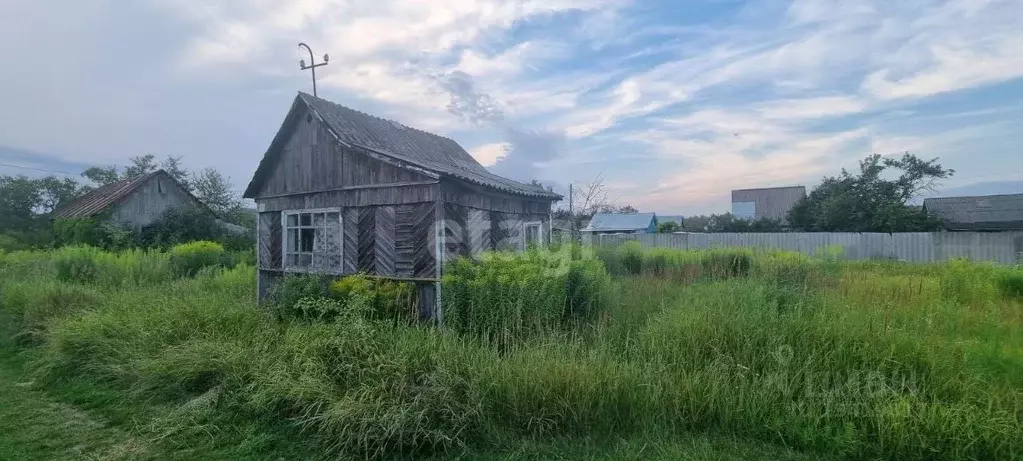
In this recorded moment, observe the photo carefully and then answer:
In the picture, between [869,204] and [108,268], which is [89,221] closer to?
[108,268]

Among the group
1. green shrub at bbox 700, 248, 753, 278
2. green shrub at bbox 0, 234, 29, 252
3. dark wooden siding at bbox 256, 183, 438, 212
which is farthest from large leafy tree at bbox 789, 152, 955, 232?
green shrub at bbox 0, 234, 29, 252

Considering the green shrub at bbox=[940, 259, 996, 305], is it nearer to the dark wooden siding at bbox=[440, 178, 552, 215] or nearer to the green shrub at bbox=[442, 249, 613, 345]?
the green shrub at bbox=[442, 249, 613, 345]

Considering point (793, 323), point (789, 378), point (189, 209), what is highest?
point (189, 209)

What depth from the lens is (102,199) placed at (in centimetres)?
1941

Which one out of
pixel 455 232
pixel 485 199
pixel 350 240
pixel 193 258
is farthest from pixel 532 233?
pixel 193 258

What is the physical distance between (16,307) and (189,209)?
12141 mm

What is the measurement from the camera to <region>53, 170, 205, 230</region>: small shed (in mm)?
18422

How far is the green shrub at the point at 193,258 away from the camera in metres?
13.8

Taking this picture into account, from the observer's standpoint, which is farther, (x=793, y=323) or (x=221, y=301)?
(x=221, y=301)

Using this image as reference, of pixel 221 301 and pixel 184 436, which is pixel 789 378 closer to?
pixel 184 436

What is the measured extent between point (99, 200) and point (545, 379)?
73.5 ft

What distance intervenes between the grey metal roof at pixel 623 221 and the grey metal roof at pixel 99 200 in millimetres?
25383

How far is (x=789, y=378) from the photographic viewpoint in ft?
14.9

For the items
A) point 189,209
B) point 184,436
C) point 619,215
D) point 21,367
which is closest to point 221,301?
point 21,367
